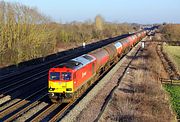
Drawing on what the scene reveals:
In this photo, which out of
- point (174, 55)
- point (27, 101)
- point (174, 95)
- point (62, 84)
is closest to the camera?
point (62, 84)

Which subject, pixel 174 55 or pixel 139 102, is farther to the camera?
pixel 174 55

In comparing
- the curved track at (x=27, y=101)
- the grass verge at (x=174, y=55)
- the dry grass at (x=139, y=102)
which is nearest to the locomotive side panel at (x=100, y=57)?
the dry grass at (x=139, y=102)

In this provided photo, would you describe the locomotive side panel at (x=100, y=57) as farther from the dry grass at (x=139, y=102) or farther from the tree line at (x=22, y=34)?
the tree line at (x=22, y=34)

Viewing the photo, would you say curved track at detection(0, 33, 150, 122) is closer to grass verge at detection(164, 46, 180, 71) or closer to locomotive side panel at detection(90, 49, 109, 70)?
locomotive side panel at detection(90, 49, 109, 70)

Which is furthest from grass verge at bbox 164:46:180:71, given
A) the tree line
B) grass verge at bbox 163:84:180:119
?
the tree line

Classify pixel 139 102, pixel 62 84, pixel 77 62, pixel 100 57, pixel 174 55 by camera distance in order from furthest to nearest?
pixel 174 55 < pixel 100 57 < pixel 77 62 < pixel 139 102 < pixel 62 84

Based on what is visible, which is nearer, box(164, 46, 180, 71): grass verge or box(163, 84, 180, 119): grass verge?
box(163, 84, 180, 119): grass verge

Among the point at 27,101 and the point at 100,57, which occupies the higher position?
the point at 100,57

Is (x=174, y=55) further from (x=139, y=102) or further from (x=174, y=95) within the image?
Answer: (x=139, y=102)

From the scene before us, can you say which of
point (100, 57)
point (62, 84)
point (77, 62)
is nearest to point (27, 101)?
point (62, 84)

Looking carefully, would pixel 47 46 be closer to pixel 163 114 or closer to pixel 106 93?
pixel 106 93

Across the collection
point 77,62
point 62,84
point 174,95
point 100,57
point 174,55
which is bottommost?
point 174,55

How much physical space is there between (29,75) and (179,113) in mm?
17608

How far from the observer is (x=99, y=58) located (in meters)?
31.1
